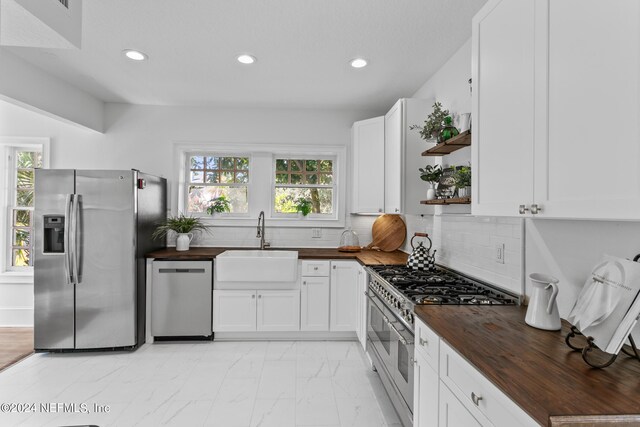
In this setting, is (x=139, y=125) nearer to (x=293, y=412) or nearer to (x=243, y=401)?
(x=243, y=401)

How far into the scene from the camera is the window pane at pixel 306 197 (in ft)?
13.9

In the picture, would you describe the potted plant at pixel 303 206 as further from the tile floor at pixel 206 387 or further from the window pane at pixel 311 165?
the tile floor at pixel 206 387

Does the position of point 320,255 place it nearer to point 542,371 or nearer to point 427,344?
point 427,344

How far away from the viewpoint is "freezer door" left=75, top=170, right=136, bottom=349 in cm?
311

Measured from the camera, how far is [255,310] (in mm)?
3455

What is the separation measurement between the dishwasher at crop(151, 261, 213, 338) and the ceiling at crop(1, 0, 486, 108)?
1.85 metres

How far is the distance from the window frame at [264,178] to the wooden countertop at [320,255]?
1.32 ft

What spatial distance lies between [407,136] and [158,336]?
3.12 m

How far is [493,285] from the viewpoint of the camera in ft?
6.82

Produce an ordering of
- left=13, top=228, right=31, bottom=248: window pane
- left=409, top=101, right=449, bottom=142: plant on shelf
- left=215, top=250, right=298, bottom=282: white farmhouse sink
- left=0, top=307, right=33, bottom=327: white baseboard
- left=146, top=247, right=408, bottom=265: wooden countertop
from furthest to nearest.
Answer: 1. left=13, top=228, right=31, bottom=248: window pane
2. left=0, top=307, right=33, bottom=327: white baseboard
3. left=215, top=250, right=298, bottom=282: white farmhouse sink
4. left=146, top=247, right=408, bottom=265: wooden countertop
5. left=409, top=101, right=449, bottom=142: plant on shelf

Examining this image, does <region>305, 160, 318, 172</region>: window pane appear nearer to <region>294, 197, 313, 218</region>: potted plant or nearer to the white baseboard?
<region>294, 197, 313, 218</region>: potted plant

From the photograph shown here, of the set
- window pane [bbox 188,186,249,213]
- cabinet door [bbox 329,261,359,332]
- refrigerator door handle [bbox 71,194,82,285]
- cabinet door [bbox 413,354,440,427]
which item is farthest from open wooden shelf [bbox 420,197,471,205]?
refrigerator door handle [bbox 71,194,82,285]

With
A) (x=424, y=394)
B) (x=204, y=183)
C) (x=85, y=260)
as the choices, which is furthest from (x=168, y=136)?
(x=424, y=394)

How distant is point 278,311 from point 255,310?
0.77 ft
